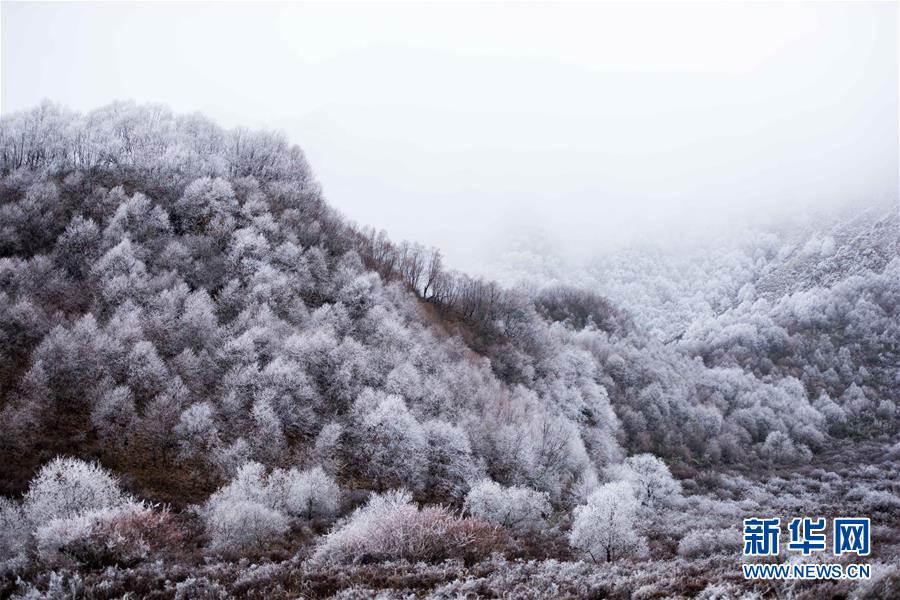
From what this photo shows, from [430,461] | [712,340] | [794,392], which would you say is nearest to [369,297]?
[430,461]

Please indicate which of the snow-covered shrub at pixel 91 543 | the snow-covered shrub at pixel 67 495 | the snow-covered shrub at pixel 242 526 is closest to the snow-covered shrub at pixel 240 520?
the snow-covered shrub at pixel 242 526

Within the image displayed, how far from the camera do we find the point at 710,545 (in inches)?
994

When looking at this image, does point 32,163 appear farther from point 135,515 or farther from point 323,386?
point 135,515

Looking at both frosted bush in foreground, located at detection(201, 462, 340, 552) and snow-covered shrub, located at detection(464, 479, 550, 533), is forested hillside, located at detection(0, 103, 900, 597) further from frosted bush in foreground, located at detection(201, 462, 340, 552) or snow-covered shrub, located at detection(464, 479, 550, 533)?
snow-covered shrub, located at detection(464, 479, 550, 533)

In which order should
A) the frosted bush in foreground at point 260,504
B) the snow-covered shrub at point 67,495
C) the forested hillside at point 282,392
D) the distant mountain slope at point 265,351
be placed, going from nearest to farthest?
1. the snow-covered shrub at point 67,495
2. the frosted bush in foreground at point 260,504
3. the forested hillside at point 282,392
4. the distant mountain slope at point 265,351

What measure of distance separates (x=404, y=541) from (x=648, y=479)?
49686 millimetres

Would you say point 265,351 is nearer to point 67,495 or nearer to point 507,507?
point 67,495

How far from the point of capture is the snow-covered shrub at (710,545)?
24516 millimetres

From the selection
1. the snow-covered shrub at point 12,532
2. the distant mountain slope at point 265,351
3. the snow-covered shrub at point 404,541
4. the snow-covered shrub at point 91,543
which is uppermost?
the distant mountain slope at point 265,351

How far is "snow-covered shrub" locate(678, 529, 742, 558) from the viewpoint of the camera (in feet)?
80.4

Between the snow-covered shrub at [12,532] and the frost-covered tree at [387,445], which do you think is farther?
the frost-covered tree at [387,445]

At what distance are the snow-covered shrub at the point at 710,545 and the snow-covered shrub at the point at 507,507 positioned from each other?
10.7 meters

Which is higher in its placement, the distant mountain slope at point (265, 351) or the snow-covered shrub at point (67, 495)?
the distant mountain slope at point (265, 351)

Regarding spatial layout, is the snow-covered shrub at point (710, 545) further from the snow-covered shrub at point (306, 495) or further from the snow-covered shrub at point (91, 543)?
the snow-covered shrub at point (91, 543)
